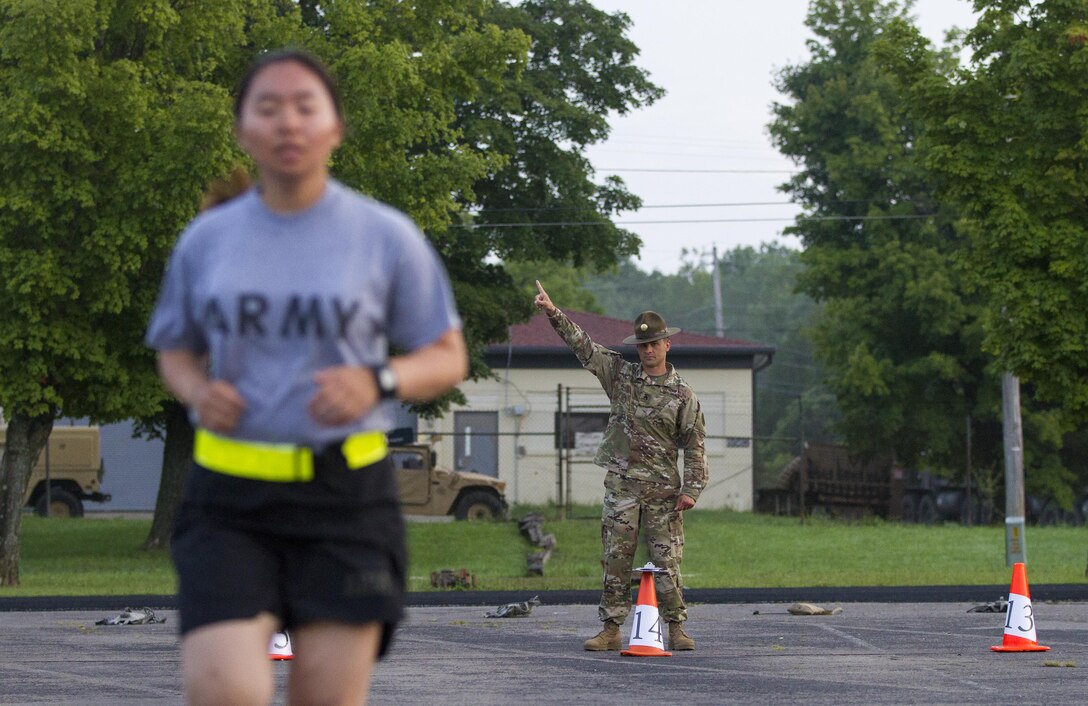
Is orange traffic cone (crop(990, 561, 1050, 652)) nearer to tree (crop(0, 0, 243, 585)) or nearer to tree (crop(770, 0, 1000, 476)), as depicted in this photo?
tree (crop(0, 0, 243, 585))

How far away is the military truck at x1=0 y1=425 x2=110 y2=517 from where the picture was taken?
132 ft

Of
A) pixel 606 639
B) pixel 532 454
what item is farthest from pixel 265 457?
pixel 532 454

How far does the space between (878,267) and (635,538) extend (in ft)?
118

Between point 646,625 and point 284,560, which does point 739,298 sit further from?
point 284,560

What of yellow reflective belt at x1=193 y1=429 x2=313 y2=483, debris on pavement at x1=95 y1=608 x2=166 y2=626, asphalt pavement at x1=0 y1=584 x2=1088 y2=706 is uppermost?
yellow reflective belt at x1=193 y1=429 x2=313 y2=483

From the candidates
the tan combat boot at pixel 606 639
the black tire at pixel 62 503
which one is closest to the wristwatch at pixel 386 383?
the tan combat boot at pixel 606 639

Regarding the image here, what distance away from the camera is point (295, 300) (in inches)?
153

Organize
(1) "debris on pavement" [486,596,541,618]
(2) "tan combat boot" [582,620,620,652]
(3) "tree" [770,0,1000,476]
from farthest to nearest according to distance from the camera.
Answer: (3) "tree" [770,0,1000,476], (1) "debris on pavement" [486,596,541,618], (2) "tan combat boot" [582,620,620,652]

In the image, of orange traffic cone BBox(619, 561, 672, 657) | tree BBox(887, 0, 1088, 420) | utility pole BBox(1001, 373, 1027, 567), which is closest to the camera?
orange traffic cone BBox(619, 561, 672, 657)

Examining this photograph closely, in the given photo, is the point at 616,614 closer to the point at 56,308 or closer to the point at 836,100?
the point at 56,308

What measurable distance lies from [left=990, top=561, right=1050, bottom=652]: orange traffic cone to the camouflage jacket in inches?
88.9

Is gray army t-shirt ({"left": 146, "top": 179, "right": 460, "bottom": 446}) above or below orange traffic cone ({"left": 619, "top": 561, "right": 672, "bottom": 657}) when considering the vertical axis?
above

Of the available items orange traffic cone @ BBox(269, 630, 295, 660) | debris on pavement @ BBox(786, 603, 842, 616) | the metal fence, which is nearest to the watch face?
orange traffic cone @ BBox(269, 630, 295, 660)

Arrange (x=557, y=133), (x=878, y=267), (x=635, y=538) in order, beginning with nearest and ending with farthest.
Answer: (x=635, y=538) → (x=557, y=133) → (x=878, y=267)
